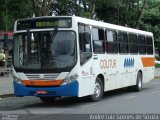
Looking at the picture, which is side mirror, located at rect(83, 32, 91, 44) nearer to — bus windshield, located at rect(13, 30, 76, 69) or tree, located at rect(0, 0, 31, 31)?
bus windshield, located at rect(13, 30, 76, 69)

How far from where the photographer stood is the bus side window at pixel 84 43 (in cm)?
1631

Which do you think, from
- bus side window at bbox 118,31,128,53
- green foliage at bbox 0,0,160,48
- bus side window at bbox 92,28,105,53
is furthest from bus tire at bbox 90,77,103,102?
green foliage at bbox 0,0,160,48

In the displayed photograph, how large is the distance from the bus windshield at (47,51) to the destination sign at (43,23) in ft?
0.70

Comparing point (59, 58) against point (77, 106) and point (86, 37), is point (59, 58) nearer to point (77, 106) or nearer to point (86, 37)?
point (86, 37)

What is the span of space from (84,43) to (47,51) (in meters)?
1.36

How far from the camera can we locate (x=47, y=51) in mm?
16094

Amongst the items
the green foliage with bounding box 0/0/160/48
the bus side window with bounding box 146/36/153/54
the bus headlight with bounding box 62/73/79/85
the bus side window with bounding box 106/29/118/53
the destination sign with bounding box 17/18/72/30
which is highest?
the green foliage with bounding box 0/0/160/48

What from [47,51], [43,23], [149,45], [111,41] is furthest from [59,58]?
[149,45]

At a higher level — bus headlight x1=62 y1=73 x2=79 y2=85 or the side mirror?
the side mirror

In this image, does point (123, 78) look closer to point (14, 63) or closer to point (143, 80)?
point (143, 80)

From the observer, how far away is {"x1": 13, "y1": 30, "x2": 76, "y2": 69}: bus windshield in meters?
15.9

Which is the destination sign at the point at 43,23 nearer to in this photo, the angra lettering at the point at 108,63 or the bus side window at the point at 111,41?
the angra lettering at the point at 108,63

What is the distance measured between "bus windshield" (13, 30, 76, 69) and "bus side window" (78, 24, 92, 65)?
1.32ft

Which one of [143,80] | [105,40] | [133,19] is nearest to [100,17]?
[133,19]
